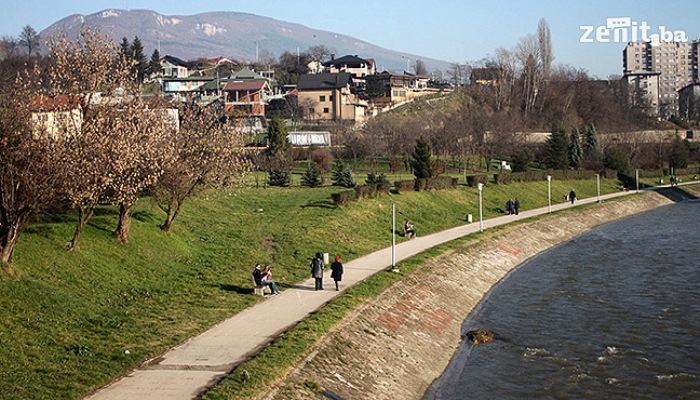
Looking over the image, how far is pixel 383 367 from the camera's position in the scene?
71.1ft

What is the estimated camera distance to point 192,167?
34.0 m

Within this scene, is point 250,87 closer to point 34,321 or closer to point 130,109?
point 130,109

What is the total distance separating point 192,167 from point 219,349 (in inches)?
623

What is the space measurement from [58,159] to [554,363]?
54.7 ft

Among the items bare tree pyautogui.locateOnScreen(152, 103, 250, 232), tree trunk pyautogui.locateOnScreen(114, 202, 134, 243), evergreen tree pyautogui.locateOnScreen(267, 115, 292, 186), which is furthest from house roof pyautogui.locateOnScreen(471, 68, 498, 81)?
tree trunk pyautogui.locateOnScreen(114, 202, 134, 243)

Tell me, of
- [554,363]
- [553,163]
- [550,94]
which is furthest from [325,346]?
[550,94]

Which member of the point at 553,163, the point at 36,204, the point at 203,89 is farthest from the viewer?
the point at 203,89

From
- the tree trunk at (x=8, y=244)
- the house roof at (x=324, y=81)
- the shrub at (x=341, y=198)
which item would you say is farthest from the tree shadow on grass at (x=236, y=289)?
the house roof at (x=324, y=81)

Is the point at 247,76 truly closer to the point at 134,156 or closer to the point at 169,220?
the point at 169,220

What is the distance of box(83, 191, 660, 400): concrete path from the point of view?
643 inches

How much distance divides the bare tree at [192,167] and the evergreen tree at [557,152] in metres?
55.6

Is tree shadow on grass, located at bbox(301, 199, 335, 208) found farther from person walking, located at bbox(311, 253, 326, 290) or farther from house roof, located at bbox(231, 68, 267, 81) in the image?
house roof, located at bbox(231, 68, 267, 81)

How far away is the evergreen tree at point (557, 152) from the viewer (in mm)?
85688

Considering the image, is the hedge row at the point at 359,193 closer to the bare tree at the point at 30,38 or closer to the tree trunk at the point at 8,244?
the tree trunk at the point at 8,244
